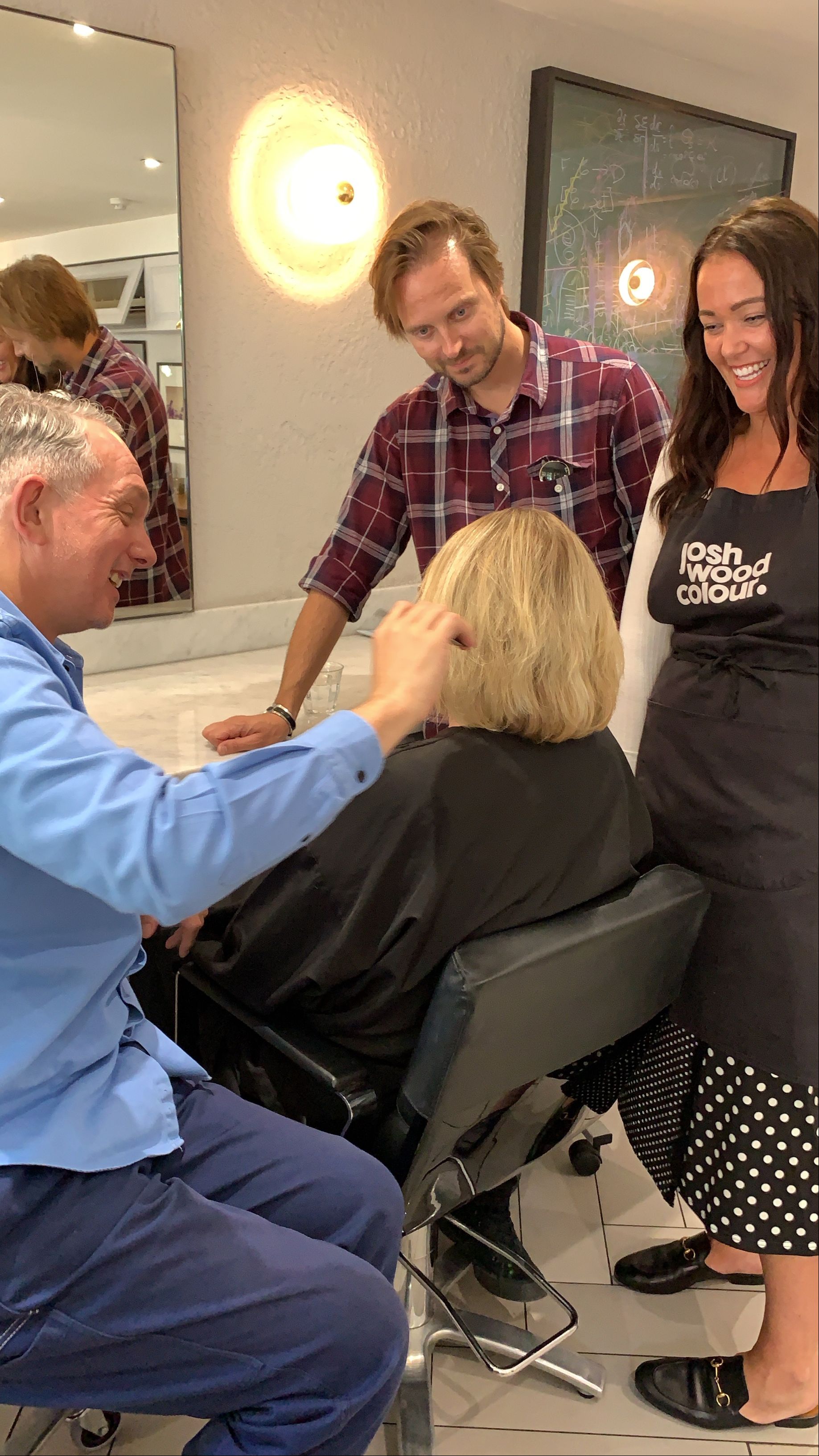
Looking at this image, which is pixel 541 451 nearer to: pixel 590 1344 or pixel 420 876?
pixel 420 876

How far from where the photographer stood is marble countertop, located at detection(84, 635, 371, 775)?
175 centimetres

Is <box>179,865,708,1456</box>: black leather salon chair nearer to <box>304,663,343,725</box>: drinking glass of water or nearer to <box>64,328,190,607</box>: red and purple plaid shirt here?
<box>304,663,343,725</box>: drinking glass of water

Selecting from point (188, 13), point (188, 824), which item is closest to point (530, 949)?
point (188, 824)

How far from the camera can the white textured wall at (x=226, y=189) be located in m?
2.08

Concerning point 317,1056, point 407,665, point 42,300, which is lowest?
point 317,1056

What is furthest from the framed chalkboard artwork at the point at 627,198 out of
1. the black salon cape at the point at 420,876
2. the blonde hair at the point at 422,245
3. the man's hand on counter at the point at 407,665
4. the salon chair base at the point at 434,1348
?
the salon chair base at the point at 434,1348

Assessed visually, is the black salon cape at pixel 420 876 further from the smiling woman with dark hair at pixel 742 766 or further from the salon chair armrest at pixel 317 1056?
the smiling woman with dark hair at pixel 742 766

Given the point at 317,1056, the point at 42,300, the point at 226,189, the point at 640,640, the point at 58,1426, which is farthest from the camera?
the point at 226,189

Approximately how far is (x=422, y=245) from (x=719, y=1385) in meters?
1.75

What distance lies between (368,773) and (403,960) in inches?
14.4

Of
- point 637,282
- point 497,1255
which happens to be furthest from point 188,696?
point 637,282

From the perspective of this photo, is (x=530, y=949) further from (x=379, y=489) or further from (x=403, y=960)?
(x=379, y=489)

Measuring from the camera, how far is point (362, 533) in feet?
6.47

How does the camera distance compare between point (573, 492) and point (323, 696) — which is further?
point (323, 696)
